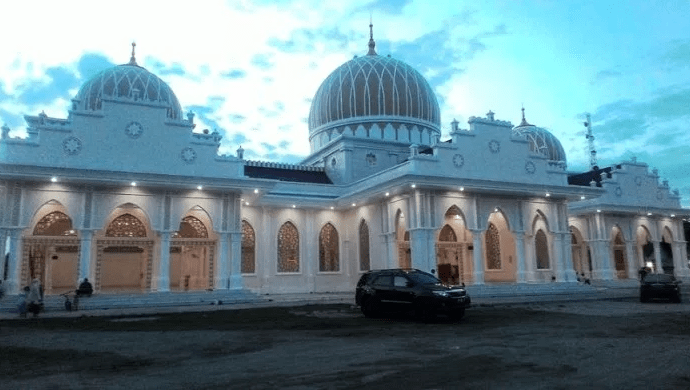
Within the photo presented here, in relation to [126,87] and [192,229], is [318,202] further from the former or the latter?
[126,87]

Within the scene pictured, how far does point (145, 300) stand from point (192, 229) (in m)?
5.52

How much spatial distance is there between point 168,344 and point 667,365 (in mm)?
8415

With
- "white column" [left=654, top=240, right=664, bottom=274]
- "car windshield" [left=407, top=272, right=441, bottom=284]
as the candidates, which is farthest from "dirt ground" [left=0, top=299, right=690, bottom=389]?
"white column" [left=654, top=240, right=664, bottom=274]

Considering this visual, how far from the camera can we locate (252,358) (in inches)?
327

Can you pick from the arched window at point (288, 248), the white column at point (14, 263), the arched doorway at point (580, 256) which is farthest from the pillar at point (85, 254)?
the arched doorway at point (580, 256)

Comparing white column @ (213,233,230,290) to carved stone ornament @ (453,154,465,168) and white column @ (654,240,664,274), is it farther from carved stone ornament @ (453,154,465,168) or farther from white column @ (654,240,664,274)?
white column @ (654,240,664,274)

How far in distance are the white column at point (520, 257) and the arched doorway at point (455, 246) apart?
12.8 feet

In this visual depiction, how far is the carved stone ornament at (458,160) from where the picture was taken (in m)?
26.5

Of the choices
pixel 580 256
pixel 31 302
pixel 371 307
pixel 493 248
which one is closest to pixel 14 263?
pixel 31 302

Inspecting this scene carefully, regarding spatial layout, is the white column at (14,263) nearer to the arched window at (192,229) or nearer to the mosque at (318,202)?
the mosque at (318,202)

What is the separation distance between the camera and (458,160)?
2653cm

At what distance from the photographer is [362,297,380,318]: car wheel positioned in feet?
50.5

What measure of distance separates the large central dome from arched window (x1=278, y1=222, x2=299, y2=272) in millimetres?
9279

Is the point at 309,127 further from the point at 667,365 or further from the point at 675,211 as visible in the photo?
the point at 667,365
